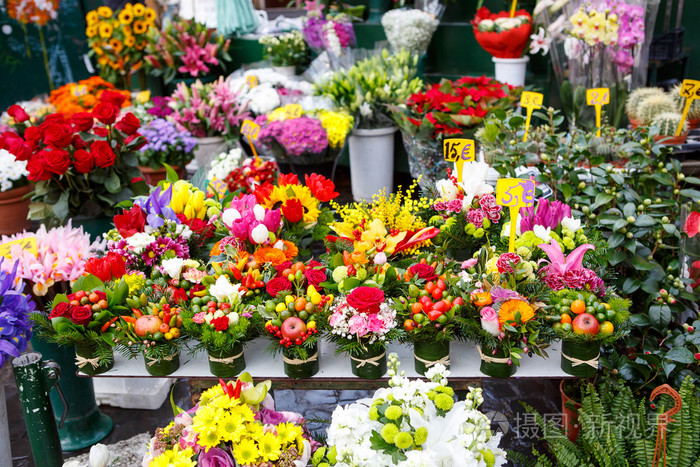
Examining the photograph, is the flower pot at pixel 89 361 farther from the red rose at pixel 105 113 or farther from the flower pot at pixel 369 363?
the red rose at pixel 105 113

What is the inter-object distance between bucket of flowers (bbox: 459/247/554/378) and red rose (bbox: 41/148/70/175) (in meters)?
1.77

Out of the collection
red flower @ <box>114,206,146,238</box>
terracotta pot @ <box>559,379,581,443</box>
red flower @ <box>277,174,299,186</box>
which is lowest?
terracotta pot @ <box>559,379,581,443</box>

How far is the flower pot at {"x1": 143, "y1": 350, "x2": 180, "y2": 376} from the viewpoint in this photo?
1.81m

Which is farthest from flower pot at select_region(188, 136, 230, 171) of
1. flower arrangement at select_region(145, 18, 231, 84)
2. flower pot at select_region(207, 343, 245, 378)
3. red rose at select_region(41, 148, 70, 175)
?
flower pot at select_region(207, 343, 245, 378)

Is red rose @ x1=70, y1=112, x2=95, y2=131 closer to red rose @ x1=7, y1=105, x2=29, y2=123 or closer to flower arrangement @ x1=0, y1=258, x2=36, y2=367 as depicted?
red rose @ x1=7, y1=105, x2=29, y2=123

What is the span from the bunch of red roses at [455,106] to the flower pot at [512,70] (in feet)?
1.37

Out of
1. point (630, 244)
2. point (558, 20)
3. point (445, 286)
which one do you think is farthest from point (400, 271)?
point (558, 20)

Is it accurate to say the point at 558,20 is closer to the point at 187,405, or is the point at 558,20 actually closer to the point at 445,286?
the point at 445,286

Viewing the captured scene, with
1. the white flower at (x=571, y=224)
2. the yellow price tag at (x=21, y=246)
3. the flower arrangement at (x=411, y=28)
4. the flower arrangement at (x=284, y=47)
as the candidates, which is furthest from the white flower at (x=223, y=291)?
the flower arrangement at (x=284, y=47)

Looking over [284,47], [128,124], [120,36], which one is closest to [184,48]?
[120,36]

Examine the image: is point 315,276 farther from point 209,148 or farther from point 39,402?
point 209,148

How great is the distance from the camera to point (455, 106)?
3.20 m

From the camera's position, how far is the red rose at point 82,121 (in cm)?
264

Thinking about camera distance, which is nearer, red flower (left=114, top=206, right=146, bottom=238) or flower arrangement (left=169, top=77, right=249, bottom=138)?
red flower (left=114, top=206, right=146, bottom=238)
